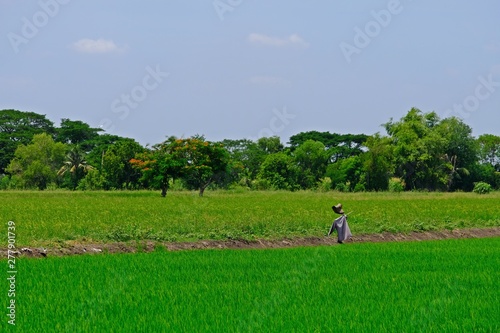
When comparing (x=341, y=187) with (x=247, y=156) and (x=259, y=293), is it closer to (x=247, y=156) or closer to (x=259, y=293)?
(x=247, y=156)

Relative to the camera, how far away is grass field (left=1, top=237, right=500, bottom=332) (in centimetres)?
698

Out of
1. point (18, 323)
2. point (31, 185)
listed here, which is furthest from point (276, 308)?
point (31, 185)

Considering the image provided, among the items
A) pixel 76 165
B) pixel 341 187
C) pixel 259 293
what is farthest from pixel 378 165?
pixel 259 293

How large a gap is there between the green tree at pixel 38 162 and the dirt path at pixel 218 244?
44566mm

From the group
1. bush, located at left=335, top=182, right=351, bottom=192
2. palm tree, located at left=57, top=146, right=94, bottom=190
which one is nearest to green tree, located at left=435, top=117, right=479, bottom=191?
bush, located at left=335, top=182, right=351, bottom=192

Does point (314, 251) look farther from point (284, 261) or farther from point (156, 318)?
point (156, 318)

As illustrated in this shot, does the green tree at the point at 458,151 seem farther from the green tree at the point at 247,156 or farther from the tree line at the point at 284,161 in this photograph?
the green tree at the point at 247,156

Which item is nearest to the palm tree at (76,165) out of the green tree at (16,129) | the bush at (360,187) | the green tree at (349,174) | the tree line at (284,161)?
the tree line at (284,161)

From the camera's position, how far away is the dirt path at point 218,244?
14.0 meters

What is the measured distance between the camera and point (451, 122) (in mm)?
67812

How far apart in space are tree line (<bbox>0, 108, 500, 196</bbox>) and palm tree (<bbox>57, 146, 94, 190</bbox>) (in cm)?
9

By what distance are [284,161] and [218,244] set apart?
45.1 m

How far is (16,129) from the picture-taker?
229 ft

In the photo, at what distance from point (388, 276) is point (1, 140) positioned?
60.7 m
